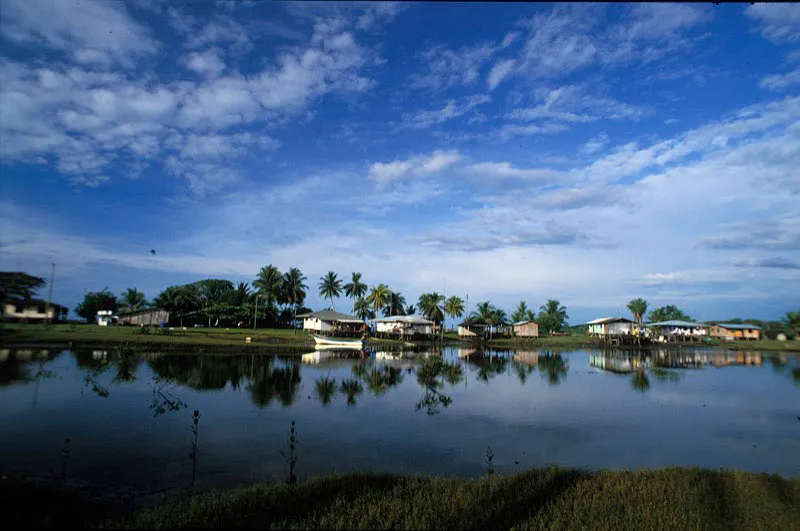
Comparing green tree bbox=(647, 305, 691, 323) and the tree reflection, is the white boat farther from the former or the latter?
green tree bbox=(647, 305, 691, 323)

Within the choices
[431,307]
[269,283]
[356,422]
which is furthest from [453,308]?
[356,422]

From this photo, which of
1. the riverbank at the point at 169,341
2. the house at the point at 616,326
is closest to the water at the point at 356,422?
the riverbank at the point at 169,341

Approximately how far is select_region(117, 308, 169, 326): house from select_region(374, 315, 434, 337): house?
1591 inches

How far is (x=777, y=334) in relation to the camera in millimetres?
96125

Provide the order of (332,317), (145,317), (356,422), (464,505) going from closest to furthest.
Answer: (464,505), (356,422), (332,317), (145,317)

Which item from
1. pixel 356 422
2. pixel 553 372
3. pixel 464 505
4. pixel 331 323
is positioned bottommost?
pixel 553 372

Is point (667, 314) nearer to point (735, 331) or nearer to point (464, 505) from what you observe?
point (735, 331)

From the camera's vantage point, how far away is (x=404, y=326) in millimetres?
87125

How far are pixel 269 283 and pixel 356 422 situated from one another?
2752 inches

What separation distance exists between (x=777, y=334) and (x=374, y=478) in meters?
121

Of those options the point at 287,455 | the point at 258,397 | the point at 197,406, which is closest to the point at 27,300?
the point at 287,455

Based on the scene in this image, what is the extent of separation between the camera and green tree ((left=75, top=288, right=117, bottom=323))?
309ft

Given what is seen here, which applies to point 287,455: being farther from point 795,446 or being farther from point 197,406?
point 795,446

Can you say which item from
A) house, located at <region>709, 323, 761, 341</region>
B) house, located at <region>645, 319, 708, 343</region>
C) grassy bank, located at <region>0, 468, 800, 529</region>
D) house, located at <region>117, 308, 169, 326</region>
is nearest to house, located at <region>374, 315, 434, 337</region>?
house, located at <region>117, 308, 169, 326</region>
